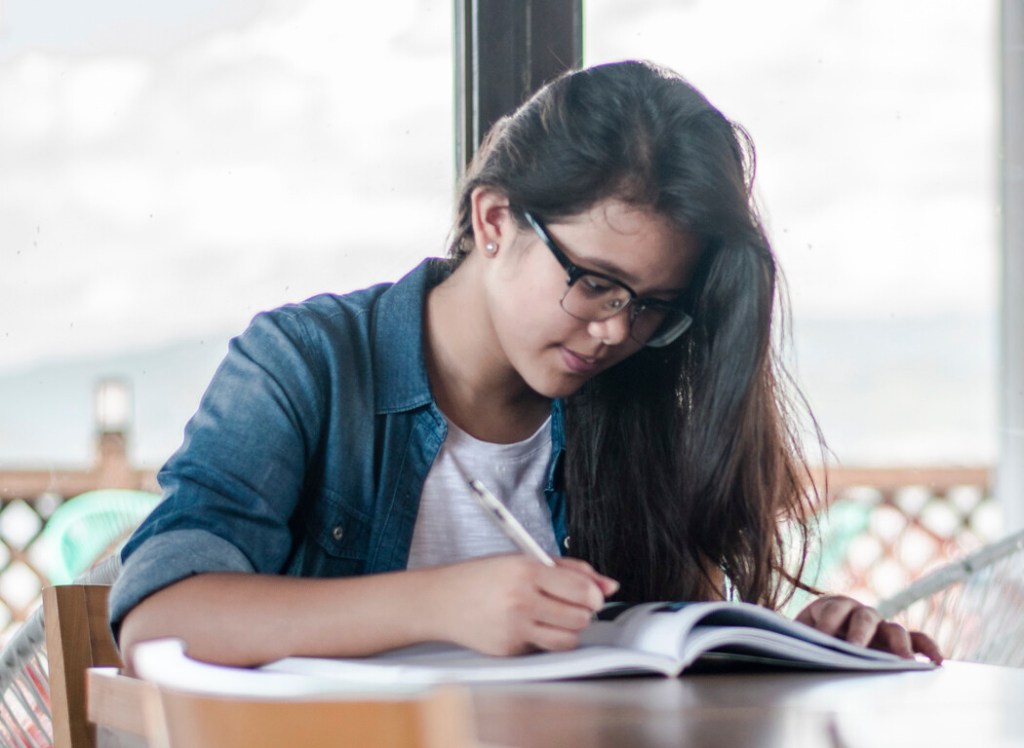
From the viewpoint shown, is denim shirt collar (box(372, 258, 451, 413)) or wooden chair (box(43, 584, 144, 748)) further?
denim shirt collar (box(372, 258, 451, 413))

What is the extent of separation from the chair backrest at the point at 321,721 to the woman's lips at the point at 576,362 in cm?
74

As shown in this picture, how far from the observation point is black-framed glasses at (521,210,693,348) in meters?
1.04

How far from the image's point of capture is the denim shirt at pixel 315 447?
94 centimetres

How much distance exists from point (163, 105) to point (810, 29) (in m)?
1.02

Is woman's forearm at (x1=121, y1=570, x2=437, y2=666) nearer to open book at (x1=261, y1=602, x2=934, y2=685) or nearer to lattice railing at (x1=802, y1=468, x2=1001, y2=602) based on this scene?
open book at (x1=261, y1=602, x2=934, y2=685)

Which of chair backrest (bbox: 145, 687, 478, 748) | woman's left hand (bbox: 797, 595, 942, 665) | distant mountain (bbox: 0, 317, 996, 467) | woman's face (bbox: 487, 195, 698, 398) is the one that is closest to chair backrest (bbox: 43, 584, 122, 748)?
woman's face (bbox: 487, 195, 698, 398)

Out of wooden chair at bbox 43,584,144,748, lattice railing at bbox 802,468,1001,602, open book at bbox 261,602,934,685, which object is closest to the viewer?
open book at bbox 261,602,934,685

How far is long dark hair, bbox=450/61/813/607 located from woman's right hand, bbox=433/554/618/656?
40cm

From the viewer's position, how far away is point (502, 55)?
1.58 m

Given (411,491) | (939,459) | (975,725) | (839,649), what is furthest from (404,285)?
(939,459)

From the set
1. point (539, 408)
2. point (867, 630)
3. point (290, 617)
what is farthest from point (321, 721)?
point (539, 408)

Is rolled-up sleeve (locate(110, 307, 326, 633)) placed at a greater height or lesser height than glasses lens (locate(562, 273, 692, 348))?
lesser

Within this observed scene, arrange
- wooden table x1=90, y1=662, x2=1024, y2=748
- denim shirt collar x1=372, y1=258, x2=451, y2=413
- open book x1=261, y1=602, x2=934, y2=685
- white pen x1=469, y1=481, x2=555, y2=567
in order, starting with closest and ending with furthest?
wooden table x1=90, y1=662, x2=1024, y2=748 → open book x1=261, y1=602, x2=934, y2=685 → white pen x1=469, y1=481, x2=555, y2=567 → denim shirt collar x1=372, y1=258, x2=451, y2=413

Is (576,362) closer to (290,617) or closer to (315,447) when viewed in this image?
(315,447)
